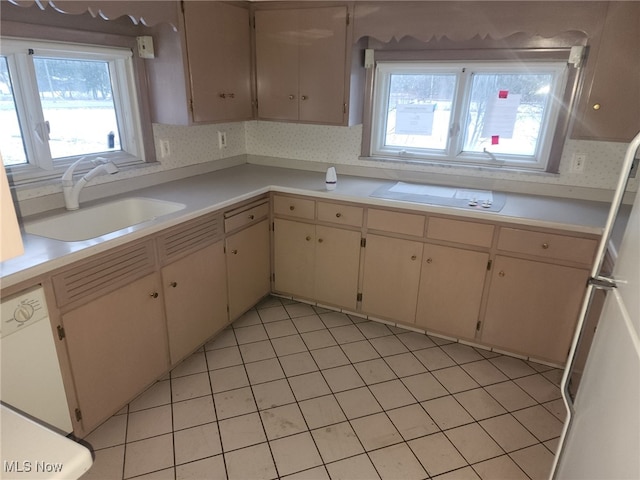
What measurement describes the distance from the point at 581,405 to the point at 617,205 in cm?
61

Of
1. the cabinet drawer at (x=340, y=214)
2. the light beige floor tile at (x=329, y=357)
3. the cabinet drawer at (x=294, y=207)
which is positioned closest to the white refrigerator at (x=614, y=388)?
the light beige floor tile at (x=329, y=357)

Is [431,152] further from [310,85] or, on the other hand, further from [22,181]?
[22,181]

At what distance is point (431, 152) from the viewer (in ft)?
9.30

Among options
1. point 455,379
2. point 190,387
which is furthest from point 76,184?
point 455,379

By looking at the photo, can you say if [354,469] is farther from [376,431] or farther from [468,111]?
[468,111]

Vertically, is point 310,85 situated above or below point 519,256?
above

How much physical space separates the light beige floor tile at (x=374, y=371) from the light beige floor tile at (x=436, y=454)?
1.37ft

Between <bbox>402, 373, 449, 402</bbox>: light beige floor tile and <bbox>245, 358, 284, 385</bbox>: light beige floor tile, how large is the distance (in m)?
0.70

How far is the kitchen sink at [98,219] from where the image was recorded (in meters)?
1.93

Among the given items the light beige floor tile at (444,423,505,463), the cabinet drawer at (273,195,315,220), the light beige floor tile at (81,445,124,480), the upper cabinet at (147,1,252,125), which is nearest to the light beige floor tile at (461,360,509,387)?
the light beige floor tile at (444,423,505,463)

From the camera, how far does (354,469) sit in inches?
67.6

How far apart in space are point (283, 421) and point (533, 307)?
4.82ft

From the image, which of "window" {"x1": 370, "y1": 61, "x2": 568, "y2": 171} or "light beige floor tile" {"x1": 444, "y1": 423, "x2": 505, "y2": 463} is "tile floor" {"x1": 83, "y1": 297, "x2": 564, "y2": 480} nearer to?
"light beige floor tile" {"x1": 444, "y1": 423, "x2": 505, "y2": 463}

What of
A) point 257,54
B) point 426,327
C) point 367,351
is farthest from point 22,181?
point 426,327
